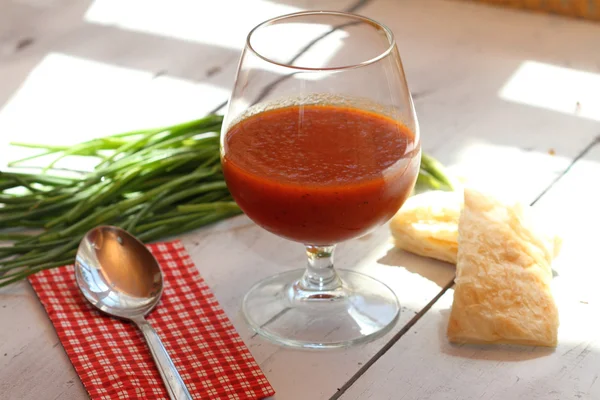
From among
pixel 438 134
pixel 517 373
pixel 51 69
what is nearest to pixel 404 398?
pixel 517 373

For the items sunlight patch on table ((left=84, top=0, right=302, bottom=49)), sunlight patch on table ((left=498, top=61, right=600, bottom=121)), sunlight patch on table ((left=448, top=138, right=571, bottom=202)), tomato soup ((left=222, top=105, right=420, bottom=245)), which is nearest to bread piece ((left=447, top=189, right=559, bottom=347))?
tomato soup ((left=222, top=105, right=420, bottom=245))

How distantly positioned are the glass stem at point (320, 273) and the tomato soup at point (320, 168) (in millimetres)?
97

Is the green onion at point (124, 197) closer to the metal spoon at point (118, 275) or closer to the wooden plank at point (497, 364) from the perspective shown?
the metal spoon at point (118, 275)

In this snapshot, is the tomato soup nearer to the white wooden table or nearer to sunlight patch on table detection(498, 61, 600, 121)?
the white wooden table

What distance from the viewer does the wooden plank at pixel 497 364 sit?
1138mm

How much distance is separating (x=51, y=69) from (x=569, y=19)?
1.30 metres

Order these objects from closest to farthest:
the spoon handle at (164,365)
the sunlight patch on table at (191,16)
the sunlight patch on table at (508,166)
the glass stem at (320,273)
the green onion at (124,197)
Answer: the spoon handle at (164,365)
the glass stem at (320,273)
the green onion at (124,197)
the sunlight patch on table at (508,166)
the sunlight patch on table at (191,16)

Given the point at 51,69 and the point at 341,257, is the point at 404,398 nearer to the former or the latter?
the point at 341,257

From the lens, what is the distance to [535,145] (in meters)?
1.72

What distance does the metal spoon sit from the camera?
4.23 ft

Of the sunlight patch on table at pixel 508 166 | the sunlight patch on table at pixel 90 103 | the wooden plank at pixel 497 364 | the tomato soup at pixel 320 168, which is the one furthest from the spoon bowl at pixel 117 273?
the sunlight patch on table at pixel 508 166

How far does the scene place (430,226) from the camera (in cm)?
139

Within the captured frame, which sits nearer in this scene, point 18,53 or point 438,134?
point 438,134

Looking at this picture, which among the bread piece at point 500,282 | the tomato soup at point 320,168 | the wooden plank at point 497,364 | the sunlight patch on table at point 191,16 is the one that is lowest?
the sunlight patch on table at point 191,16
